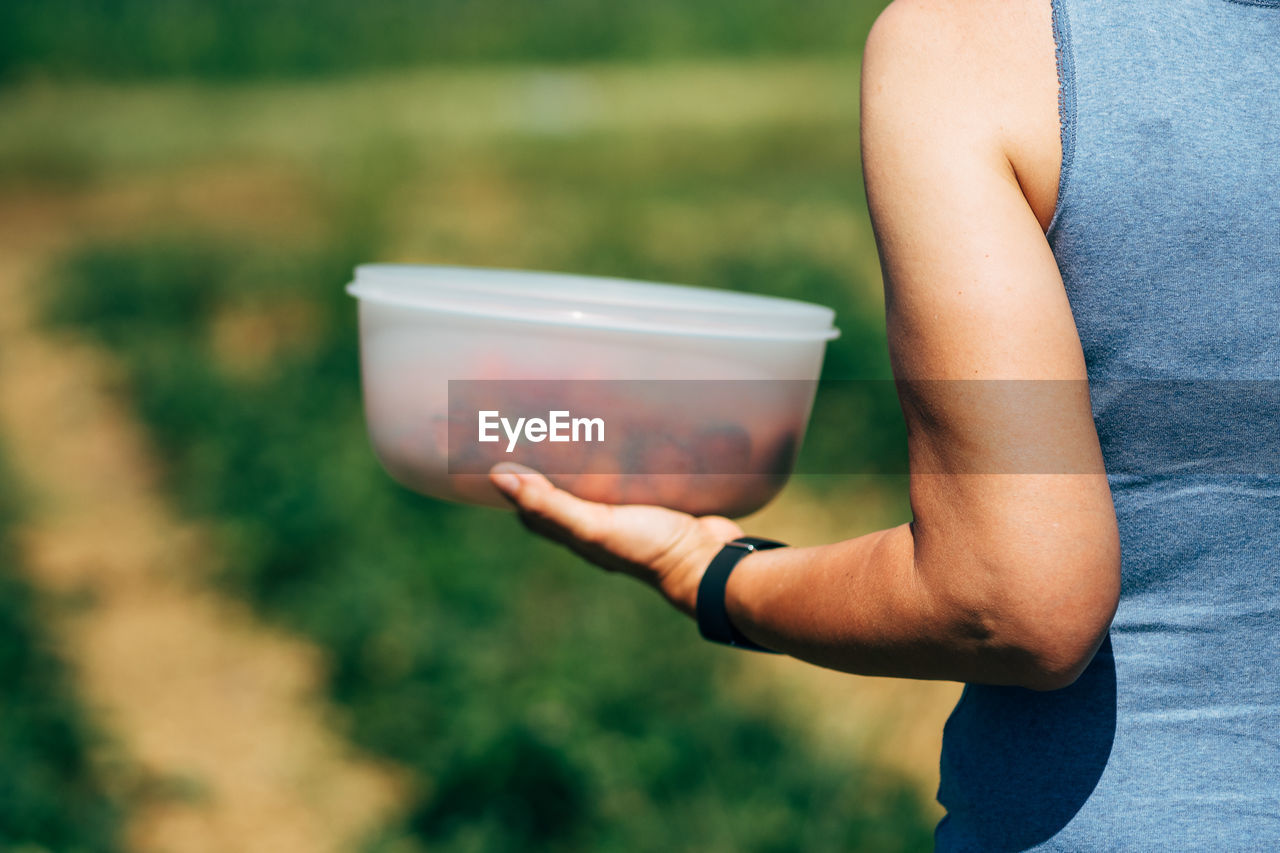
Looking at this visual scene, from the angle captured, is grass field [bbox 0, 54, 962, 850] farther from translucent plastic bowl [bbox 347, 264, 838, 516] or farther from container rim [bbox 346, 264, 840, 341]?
container rim [bbox 346, 264, 840, 341]

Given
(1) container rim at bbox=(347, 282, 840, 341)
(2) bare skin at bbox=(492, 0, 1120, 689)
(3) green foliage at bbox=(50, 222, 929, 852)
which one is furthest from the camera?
(3) green foliage at bbox=(50, 222, 929, 852)

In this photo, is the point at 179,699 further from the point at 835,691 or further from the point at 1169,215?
the point at 1169,215

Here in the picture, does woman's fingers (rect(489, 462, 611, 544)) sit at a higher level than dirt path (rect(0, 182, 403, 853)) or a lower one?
higher

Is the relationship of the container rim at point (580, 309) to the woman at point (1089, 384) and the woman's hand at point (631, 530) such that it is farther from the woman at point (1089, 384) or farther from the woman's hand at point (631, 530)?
the woman at point (1089, 384)

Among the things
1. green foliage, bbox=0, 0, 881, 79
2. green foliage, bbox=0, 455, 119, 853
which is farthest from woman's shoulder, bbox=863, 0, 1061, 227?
green foliage, bbox=0, 0, 881, 79

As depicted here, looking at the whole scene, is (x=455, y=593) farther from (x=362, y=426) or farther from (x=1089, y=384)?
(x=1089, y=384)

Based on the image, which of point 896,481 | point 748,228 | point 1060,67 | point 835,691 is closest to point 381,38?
point 748,228

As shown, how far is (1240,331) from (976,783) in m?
0.39

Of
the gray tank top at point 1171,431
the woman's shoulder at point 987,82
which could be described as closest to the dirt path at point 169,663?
the gray tank top at point 1171,431

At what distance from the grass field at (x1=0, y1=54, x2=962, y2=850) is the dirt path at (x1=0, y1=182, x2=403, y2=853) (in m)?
0.11

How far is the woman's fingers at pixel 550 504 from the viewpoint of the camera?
1.18 meters

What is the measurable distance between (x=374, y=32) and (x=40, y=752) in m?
12.9

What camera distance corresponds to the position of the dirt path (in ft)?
8.91

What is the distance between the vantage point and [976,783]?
0.89 m
